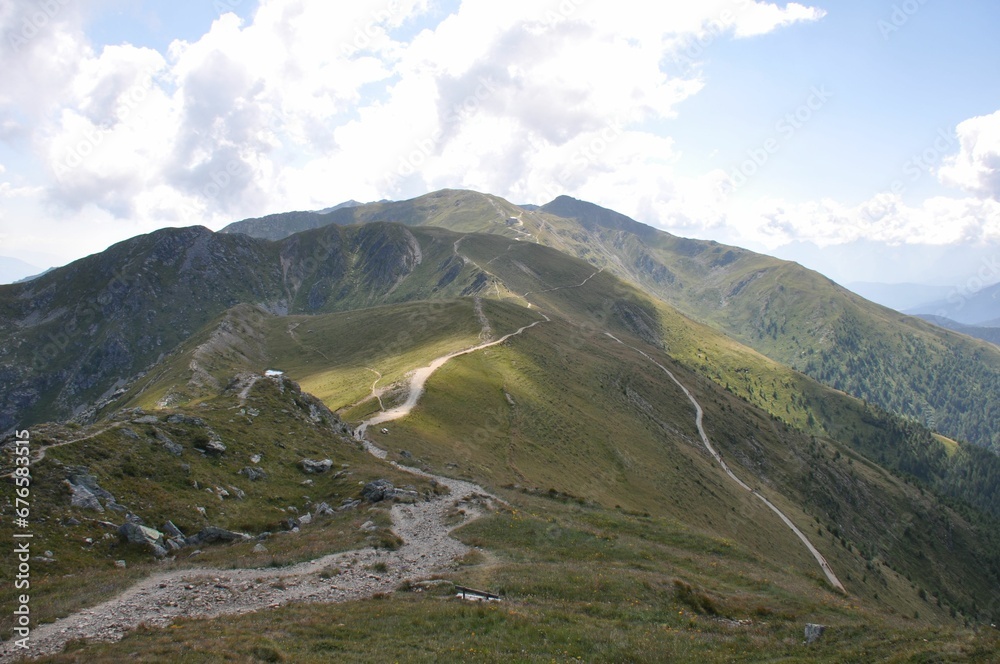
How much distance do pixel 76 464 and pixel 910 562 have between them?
144800mm

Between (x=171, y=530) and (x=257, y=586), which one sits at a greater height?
(x=171, y=530)

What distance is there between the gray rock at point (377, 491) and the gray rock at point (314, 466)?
613cm

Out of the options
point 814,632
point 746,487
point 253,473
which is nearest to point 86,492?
point 253,473

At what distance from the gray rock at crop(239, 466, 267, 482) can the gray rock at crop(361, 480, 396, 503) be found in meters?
7.65

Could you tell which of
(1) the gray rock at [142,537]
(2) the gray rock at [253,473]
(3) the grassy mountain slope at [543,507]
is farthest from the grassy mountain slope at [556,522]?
(2) the gray rock at [253,473]

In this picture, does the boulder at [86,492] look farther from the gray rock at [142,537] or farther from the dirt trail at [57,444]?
the gray rock at [142,537]

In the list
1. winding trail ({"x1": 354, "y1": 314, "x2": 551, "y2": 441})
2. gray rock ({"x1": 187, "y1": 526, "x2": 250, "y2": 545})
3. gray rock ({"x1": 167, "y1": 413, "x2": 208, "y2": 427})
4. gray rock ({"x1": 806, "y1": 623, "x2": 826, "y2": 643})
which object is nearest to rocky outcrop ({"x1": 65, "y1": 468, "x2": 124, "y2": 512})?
gray rock ({"x1": 187, "y1": 526, "x2": 250, "y2": 545})

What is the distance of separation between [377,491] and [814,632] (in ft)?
94.6

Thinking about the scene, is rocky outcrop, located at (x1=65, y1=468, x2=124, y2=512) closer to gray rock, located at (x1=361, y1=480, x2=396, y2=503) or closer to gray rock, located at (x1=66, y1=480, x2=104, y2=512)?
gray rock, located at (x1=66, y1=480, x2=104, y2=512)

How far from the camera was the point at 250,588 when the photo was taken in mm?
23062

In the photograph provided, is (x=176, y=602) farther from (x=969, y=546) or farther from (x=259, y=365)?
(x=969, y=546)

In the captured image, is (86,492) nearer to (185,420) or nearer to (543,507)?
(185,420)

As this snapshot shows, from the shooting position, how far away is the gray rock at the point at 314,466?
143 feet

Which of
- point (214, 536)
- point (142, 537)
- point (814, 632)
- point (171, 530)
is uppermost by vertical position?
point (142, 537)
